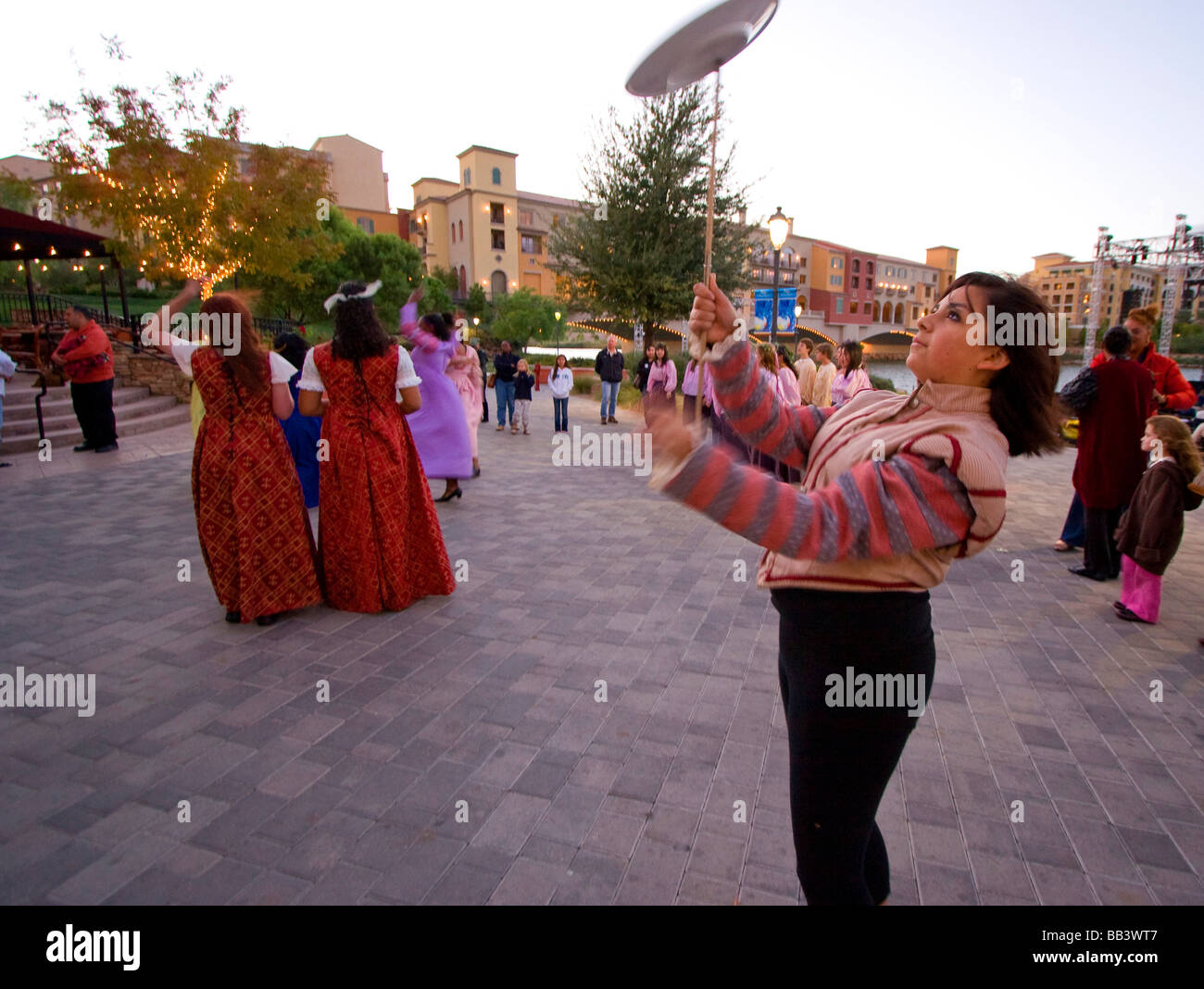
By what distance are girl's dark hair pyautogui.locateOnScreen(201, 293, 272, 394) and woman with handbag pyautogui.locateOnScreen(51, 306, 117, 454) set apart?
302 inches

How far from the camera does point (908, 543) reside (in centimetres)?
127

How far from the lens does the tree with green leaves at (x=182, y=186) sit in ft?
51.5

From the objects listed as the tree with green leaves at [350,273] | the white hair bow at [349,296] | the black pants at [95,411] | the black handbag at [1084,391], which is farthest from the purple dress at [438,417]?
the tree with green leaves at [350,273]

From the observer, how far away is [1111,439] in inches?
215

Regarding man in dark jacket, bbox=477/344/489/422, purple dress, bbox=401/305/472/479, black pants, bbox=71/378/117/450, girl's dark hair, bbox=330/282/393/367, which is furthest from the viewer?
man in dark jacket, bbox=477/344/489/422

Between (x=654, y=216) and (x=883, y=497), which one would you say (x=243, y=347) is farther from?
(x=654, y=216)

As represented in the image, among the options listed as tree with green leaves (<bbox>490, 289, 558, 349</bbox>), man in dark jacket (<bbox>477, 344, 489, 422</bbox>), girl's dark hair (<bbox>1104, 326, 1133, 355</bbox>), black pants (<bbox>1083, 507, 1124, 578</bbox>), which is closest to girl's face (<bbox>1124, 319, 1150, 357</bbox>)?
girl's dark hair (<bbox>1104, 326, 1133, 355</bbox>)

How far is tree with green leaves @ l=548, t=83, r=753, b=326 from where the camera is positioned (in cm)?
1902

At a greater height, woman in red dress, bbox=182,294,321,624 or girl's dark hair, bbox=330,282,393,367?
girl's dark hair, bbox=330,282,393,367

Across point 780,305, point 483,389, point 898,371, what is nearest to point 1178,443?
point 483,389

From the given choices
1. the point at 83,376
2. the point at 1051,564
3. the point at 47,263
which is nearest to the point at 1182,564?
the point at 1051,564

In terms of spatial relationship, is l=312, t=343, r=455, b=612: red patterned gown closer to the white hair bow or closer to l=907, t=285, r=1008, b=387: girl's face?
the white hair bow

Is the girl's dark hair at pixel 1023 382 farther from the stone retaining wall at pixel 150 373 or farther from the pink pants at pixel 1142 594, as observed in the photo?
the stone retaining wall at pixel 150 373
